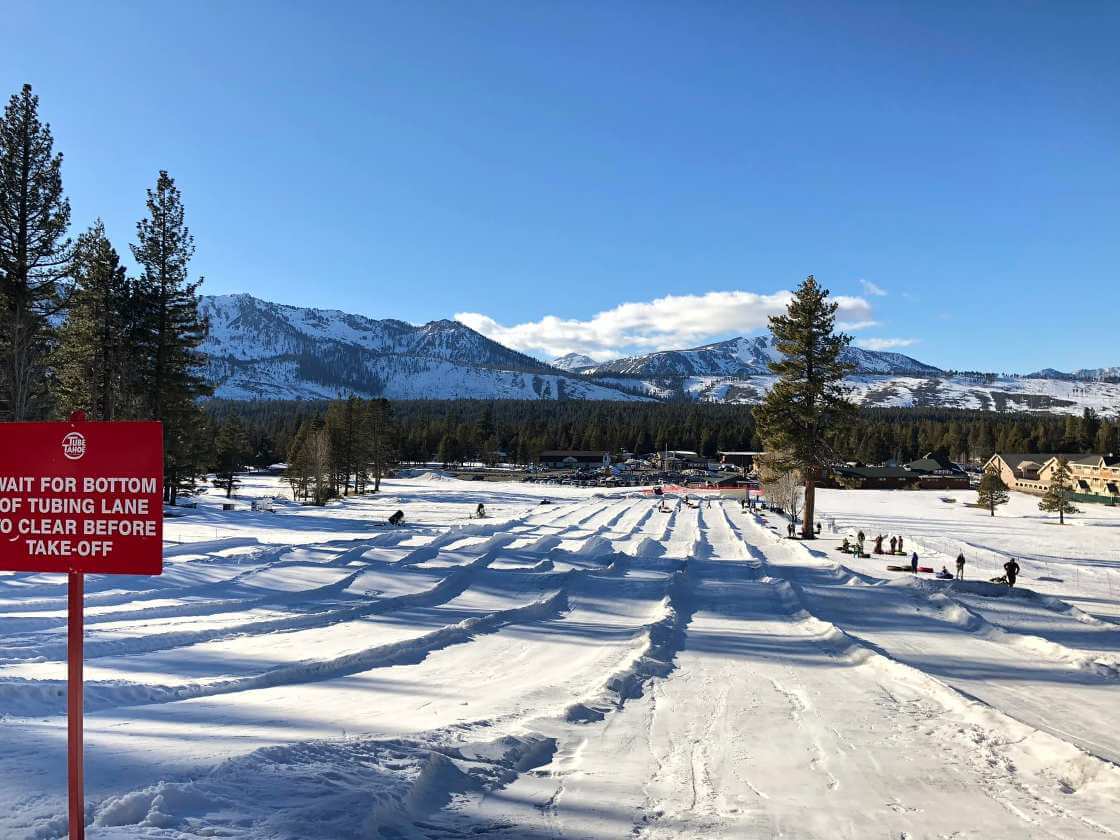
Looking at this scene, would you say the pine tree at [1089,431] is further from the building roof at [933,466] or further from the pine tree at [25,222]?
the pine tree at [25,222]

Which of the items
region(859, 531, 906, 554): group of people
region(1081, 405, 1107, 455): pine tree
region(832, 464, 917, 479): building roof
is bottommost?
region(859, 531, 906, 554): group of people

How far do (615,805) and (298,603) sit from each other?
13.8 metres

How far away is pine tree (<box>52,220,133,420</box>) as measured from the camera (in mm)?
39031

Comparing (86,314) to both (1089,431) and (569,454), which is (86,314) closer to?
(569,454)

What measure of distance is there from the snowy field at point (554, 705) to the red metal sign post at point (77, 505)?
173cm

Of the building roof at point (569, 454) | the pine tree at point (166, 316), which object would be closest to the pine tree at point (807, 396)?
the pine tree at point (166, 316)

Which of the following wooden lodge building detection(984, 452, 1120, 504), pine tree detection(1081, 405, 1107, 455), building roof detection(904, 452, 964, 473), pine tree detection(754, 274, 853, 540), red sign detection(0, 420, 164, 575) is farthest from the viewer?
pine tree detection(1081, 405, 1107, 455)

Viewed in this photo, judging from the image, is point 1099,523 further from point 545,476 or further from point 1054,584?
point 545,476

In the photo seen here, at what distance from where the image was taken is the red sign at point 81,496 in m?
4.64

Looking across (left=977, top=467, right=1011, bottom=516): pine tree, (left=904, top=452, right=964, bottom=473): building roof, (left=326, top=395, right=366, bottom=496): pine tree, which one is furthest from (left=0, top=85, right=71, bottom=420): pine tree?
(left=904, top=452, right=964, bottom=473): building roof

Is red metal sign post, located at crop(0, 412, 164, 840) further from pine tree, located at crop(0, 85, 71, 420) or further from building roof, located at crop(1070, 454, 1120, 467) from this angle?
building roof, located at crop(1070, 454, 1120, 467)

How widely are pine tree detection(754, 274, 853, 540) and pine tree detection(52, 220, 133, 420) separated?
1448 inches

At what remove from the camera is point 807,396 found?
4047 centimetres

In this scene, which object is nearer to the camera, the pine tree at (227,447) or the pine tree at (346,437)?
the pine tree at (346,437)
